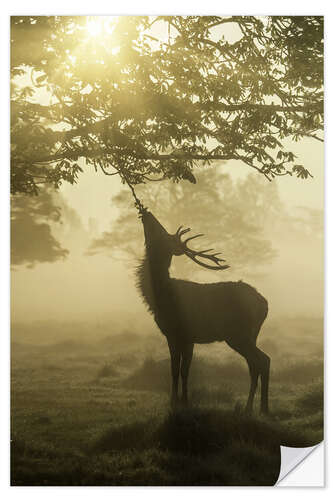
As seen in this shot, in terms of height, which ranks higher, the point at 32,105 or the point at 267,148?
the point at 32,105

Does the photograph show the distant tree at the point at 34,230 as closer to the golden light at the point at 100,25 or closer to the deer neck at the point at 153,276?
the deer neck at the point at 153,276

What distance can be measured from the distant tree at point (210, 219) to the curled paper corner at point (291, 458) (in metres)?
1.45

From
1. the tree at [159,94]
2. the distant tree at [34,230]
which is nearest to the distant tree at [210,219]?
the tree at [159,94]

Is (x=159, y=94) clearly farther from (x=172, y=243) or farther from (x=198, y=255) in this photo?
(x=198, y=255)

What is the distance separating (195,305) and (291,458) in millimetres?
1386

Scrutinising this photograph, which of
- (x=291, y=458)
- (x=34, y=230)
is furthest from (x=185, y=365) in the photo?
(x=34, y=230)

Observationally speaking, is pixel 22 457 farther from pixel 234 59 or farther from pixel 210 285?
pixel 234 59

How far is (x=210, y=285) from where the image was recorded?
4.32m

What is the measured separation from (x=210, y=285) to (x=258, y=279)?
383 millimetres

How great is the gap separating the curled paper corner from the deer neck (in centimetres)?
151


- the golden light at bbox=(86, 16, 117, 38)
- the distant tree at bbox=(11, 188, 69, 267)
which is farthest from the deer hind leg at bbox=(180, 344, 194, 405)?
the golden light at bbox=(86, 16, 117, 38)

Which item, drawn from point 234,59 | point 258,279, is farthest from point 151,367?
point 234,59

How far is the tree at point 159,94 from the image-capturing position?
4160 millimetres

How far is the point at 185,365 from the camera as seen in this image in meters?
4.25
